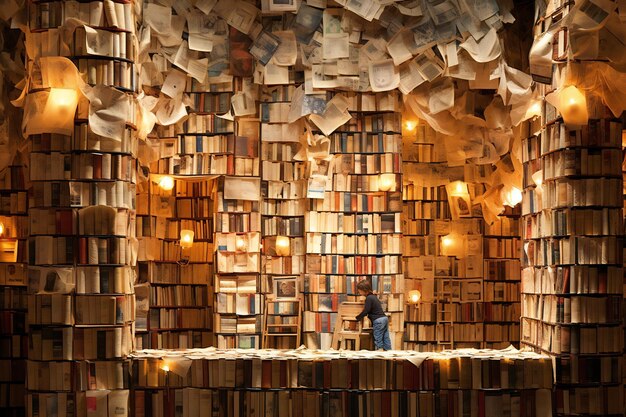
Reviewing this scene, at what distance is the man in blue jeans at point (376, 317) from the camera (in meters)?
10.5

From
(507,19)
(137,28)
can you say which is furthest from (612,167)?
(137,28)

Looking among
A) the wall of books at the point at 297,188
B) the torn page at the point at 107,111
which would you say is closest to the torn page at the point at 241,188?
the wall of books at the point at 297,188

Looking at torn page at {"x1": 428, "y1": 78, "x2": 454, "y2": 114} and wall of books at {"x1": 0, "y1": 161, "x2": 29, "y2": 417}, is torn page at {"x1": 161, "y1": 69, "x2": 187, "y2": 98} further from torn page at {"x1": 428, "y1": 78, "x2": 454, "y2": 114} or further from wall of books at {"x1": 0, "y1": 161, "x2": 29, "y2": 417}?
A: torn page at {"x1": 428, "y1": 78, "x2": 454, "y2": 114}

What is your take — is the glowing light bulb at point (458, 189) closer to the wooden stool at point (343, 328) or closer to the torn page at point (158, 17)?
the wooden stool at point (343, 328)

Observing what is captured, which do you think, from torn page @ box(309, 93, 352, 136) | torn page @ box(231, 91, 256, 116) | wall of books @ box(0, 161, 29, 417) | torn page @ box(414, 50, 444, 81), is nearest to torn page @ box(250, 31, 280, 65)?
torn page @ box(231, 91, 256, 116)

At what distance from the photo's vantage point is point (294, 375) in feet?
27.0

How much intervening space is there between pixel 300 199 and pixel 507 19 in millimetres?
3062

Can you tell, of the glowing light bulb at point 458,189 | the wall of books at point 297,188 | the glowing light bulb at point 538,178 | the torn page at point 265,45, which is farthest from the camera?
the glowing light bulb at point 458,189

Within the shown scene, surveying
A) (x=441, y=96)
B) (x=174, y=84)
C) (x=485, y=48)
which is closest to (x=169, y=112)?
(x=174, y=84)

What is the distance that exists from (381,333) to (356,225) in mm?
1423

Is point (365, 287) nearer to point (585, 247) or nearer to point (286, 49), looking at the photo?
point (286, 49)

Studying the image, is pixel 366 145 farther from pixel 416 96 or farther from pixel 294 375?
pixel 294 375

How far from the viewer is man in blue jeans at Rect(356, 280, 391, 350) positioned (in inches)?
412

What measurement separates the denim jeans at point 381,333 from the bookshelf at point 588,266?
2.44m
